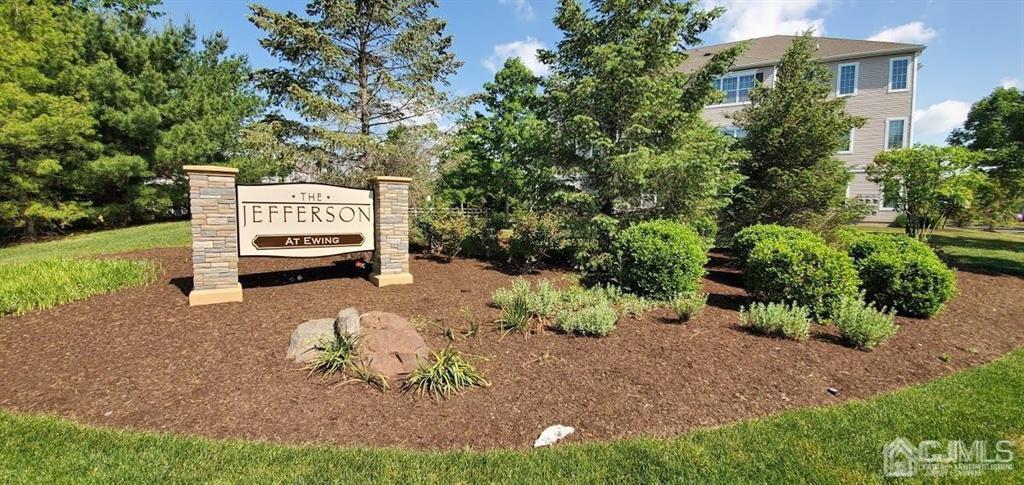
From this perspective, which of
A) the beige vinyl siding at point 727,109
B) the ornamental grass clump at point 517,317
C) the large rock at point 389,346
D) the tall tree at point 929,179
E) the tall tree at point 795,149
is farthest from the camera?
the beige vinyl siding at point 727,109

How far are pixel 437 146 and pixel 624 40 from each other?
6.05 metres

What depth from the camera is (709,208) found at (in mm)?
7934

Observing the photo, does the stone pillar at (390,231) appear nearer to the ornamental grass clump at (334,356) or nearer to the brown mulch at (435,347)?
the brown mulch at (435,347)

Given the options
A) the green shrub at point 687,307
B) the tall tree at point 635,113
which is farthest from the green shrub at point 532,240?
the green shrub at point 687,307

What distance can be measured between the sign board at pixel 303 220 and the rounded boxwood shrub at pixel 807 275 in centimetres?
573

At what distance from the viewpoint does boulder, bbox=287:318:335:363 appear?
398cm

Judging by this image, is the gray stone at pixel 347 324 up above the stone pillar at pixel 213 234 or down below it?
A: below

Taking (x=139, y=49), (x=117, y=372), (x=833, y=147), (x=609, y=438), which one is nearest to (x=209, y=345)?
(x=117, y=372)

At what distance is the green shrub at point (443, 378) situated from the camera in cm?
345

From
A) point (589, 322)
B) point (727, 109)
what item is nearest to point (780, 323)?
point (589, 322)

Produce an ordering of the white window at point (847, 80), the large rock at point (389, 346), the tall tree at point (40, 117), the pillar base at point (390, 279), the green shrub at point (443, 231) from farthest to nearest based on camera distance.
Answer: the white window at point (847, 80) → the tall tree at point (40, 117) → the green shrub at point (443, 231) → the pillar base at point (390, 279) → the large rock at point (389, 346)

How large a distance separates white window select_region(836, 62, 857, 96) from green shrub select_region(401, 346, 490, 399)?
24574mm

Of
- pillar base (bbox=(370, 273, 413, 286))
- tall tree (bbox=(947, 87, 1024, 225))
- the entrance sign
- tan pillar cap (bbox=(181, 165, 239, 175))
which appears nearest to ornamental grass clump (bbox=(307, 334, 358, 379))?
the entrance sign

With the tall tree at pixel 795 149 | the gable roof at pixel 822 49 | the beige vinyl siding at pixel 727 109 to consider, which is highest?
the gable roof at pixel 822 49
